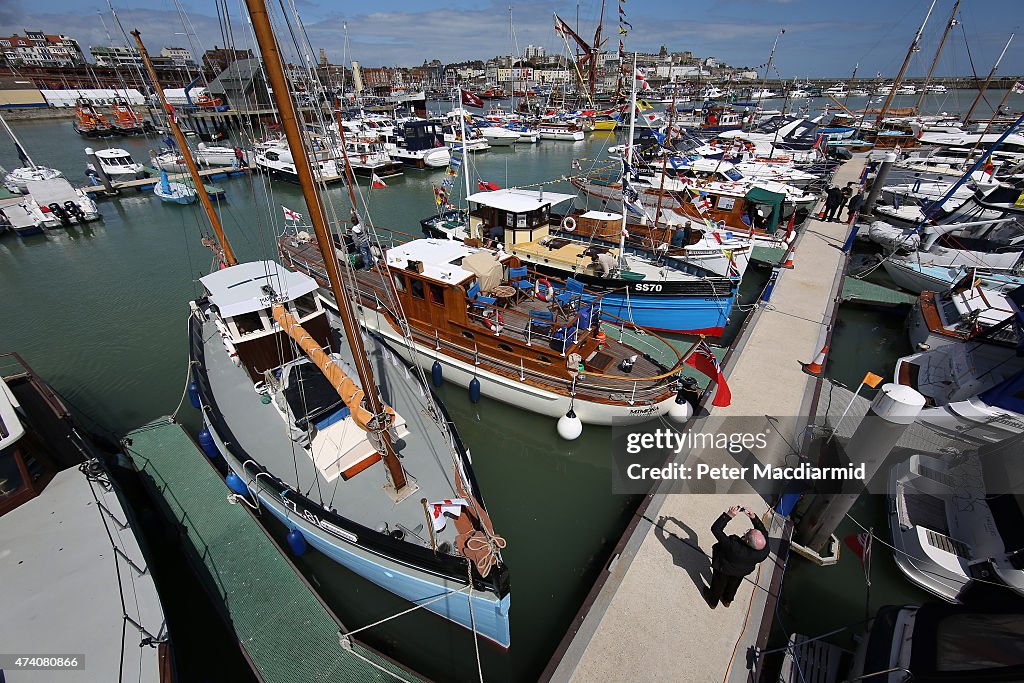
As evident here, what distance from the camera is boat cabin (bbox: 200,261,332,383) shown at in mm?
9898

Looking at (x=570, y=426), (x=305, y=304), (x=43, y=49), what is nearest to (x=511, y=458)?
(x=570, y=426)

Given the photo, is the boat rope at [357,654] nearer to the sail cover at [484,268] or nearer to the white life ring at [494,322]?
the white life ring at [494,322]

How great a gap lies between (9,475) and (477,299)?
9.64 metres

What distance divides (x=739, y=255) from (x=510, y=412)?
13718 mm

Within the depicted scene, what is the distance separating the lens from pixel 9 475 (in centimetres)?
692

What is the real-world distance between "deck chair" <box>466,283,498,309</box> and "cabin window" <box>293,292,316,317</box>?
4200mm

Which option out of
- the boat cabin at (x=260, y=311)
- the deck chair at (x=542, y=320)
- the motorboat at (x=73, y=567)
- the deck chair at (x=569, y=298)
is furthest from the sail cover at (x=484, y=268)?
the motorboat at (x=73, y=567)

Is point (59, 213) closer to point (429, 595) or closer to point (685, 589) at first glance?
point (429, 595)

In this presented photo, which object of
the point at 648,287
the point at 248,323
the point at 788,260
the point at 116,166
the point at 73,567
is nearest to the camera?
the point at 73,567

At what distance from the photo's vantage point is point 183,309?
1883 cm

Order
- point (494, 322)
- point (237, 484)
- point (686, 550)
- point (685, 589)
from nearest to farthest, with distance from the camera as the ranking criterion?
1. point (685, 589)
2. point (686, 550)
3. point (237, 484)
4. point (494, 322)

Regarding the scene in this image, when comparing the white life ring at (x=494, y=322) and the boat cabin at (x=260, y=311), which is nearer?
the boat cabin at (x=260, y=311)

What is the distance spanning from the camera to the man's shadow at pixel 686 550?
24.5 feet

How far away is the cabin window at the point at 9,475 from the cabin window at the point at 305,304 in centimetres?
542
